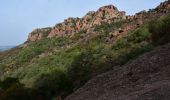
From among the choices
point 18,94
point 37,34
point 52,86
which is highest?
point 37,34

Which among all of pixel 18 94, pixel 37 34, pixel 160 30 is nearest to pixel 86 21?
pixel 37 34

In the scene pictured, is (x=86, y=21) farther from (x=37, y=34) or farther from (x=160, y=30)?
(x=160, y=30)

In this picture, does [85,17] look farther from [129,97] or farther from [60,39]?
[129,97]

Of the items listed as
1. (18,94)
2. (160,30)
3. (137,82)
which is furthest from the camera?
(18,94)

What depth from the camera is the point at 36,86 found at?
3216cm

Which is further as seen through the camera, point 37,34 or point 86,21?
point 37,34

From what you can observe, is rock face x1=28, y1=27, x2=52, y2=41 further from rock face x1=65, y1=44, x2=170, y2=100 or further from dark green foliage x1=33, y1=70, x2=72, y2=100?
rock face x1=65, y1=44, x2=170, y2=100

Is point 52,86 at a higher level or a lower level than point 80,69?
lower

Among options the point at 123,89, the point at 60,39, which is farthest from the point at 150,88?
the point at 60,39

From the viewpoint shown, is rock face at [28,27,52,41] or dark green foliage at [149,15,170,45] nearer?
dark green foliage at [149,15,170,45]

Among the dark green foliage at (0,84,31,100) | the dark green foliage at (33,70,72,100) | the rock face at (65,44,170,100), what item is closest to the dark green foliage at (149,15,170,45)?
the dark green foliage at (33,70,72,100)

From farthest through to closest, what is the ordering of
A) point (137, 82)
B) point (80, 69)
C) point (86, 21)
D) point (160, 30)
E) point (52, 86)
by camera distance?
1. point (86, 21)
2. point (80, 69)
3. point (52, 86)
4. point (160, 30)
5. point (137, 82)

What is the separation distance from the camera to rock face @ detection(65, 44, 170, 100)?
565 inches

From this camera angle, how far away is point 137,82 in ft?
56.7
